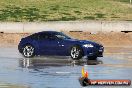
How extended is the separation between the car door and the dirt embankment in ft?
29.4

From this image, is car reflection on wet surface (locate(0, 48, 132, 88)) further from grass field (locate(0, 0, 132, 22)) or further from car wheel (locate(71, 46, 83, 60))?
grass field (locate(0, 0, 132, 22))

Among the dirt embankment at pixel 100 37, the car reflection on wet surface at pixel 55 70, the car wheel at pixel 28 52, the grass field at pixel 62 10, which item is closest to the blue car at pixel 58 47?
the car wheel at pixel 28 52

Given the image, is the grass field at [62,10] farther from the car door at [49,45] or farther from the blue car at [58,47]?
the car door at [49,45]

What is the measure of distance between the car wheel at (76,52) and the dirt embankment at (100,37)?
10510 millimetres

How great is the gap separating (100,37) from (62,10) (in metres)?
11.6

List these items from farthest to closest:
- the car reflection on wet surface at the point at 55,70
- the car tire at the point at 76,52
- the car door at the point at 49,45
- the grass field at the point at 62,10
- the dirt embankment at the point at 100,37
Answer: the grass field at the point at 62,10 → the dirt embankment at the point at 100,37 → the car door at the point at 49,45 → the car tire at the point at 76,52 → the car reflection on wet surface at the point at 55,70

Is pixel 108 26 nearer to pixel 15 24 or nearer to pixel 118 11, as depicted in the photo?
pixel 15 24

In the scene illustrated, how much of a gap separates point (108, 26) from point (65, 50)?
12455 mm

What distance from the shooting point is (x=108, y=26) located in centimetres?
4022

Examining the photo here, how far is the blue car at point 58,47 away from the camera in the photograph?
2762 cm

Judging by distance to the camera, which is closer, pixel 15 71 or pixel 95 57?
pixel 15 71

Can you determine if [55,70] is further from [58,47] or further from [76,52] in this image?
[58,47]

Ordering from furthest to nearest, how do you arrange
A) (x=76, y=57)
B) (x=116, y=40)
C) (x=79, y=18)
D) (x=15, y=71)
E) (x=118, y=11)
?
(x=118, y=11) < (x=79, y=18) < (x=116, y=40) < (x=76, y=57) < (x=15, y=71)

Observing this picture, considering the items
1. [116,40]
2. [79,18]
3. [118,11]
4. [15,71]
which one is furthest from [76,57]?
[118,11]
